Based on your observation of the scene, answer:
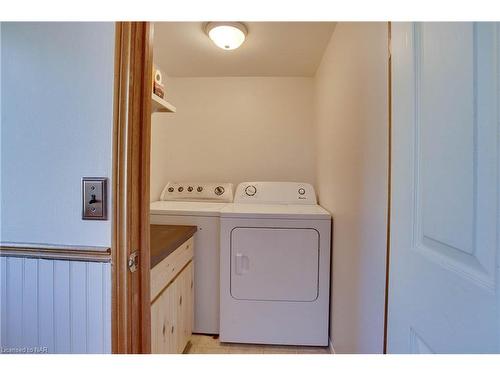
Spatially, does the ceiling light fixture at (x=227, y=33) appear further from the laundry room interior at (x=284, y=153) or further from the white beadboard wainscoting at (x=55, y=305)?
the white beadboard wainscoting at (x=55, y=305)

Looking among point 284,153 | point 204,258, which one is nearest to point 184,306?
point 204,258

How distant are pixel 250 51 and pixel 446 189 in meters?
2.10

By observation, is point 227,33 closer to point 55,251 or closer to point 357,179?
point 357,179

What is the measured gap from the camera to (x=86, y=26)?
2.39 feet

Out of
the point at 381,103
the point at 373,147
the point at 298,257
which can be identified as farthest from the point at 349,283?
the point at 381,103

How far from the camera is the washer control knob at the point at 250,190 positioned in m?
2.45

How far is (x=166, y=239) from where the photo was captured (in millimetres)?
1442

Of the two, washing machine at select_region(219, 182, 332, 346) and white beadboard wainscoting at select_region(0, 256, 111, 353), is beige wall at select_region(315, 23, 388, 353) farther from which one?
white beadboard wainscoting at select_region(0, 256, 111, 353)

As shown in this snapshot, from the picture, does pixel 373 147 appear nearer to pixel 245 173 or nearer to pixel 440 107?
pixel 440 107

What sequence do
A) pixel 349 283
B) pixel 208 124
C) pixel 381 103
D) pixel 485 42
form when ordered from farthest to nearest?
pixel 208 124 → pixel 349 283 → pixel 381 103 → pixel 485 42

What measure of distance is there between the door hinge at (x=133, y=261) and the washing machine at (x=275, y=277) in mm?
1117

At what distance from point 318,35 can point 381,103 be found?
1.22 meters

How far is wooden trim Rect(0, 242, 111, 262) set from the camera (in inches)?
28.0
